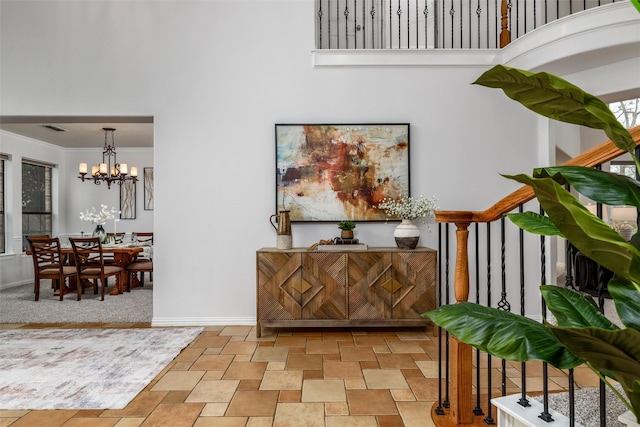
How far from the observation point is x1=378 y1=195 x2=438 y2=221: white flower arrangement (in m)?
3.83

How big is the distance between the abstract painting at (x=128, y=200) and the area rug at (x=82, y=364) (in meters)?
4.55

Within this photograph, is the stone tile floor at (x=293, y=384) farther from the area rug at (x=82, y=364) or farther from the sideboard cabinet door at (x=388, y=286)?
the sideboard cabinet door at (x=388, y=286)

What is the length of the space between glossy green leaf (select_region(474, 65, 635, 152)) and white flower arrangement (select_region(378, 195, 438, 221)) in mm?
2878

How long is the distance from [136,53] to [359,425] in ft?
13.5

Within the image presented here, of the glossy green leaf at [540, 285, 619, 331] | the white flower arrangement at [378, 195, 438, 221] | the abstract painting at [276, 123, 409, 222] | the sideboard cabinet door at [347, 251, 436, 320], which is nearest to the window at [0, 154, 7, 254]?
the abstract painting at [276, 123, 409, 222]

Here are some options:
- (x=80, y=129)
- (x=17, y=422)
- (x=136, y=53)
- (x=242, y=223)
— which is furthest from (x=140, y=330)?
(x=80, y=129)

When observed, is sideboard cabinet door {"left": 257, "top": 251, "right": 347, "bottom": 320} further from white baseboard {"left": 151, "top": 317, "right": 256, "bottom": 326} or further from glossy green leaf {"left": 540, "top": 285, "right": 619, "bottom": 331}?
glossy green leaf {"left": 540, "top": 285, "right": 619, "bottom": 331}

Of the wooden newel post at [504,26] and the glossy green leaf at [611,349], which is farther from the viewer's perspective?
the wooden newel post at [504,26]

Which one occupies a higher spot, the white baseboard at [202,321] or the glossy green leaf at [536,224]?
the glossy green leaf at [536,224]

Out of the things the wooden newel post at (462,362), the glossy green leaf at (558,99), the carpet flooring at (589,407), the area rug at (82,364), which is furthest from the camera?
the area rug at (82,364)

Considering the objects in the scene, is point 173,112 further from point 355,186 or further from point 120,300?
point 120,300

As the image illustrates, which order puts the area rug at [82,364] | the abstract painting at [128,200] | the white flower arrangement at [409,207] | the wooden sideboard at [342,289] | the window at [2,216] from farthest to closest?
1. the abstract painting at [128,200]
2. the window at [2,216]
3. the white flower arrangement at [409,207]
4. the wooden sideboard at [342,289]
5. the area rug at [82,364]

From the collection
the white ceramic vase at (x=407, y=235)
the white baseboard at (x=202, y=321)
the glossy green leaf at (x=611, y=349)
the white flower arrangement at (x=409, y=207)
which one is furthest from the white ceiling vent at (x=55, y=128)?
the glossy green leaf at (x=611, y=349)

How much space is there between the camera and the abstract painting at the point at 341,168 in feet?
13.1
